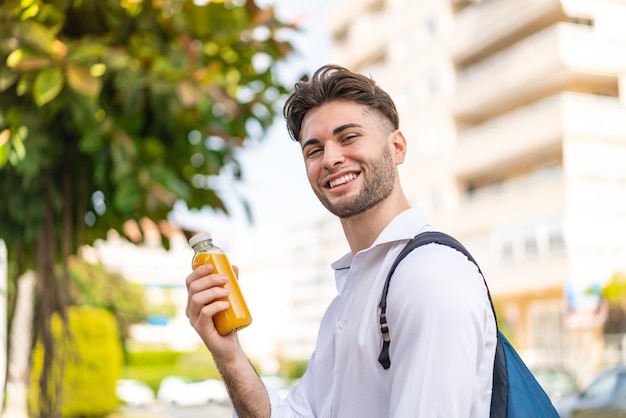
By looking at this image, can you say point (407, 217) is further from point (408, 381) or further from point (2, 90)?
point (2, 90)

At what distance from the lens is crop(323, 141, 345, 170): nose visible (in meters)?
1.76

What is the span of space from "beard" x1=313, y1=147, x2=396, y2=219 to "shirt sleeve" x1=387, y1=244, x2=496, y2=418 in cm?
30

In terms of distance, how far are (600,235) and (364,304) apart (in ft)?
94.3

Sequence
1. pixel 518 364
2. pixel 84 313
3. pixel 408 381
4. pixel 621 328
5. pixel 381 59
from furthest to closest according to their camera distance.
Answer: pixel 381 59
pixel 621 328
pixel 84 313
pixel 518 364
pixel 408 381

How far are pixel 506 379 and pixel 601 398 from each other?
9.29m

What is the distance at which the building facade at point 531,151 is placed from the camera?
94.7 feet

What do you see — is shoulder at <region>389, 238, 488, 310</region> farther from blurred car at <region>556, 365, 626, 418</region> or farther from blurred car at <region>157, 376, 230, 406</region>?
blurred car at <region>157, 376, 230, 406</region>

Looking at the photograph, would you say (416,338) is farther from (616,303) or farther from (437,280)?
(616,303)

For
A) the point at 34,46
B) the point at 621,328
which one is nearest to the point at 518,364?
the point at 34,46

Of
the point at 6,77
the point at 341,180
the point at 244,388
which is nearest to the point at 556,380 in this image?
the point at 6,77

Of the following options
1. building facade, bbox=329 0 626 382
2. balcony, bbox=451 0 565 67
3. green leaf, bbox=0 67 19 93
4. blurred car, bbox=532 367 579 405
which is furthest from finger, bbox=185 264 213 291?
balcony, bbox=451 0 565 67

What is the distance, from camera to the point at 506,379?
59.5 inches

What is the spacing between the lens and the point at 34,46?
3701 millimetres

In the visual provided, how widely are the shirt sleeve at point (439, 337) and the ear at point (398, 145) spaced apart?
42cm
